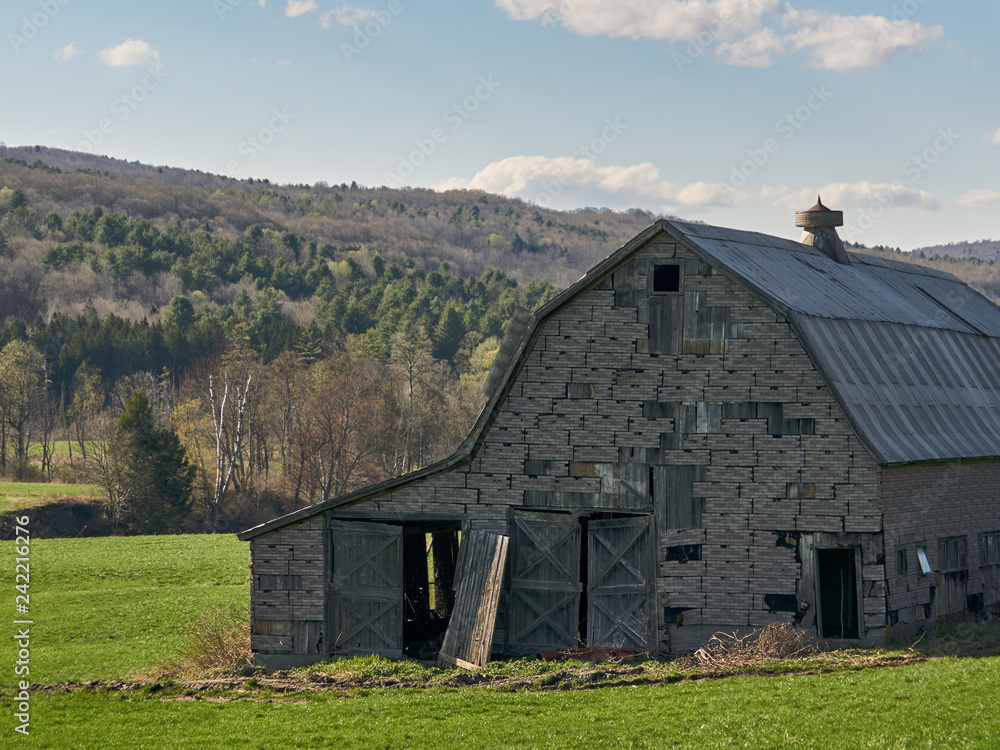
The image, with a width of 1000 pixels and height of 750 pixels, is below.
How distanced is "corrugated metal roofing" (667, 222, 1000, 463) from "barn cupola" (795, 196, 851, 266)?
92cm

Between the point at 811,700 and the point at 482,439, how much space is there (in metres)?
8.47

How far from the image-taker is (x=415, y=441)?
3184 inches

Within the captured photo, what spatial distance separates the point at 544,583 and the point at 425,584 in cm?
615

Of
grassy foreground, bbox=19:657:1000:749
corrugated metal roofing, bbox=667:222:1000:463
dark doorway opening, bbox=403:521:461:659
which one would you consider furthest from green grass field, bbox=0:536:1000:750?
corrugated metal roofing, bbox=667:222:1000:463

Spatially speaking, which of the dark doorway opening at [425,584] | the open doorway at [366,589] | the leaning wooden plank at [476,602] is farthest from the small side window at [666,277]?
the dark doorway opening at [425,584]

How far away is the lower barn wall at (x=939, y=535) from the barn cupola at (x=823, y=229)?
25.1 ft

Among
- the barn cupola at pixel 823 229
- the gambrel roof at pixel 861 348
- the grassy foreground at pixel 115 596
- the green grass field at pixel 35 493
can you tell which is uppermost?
the barn cupola at pixel 823 229

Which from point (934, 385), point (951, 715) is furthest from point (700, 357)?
point (951, 715)

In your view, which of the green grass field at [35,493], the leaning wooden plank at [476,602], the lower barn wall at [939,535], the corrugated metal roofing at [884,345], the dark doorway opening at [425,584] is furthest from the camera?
the green grass field at [35,493]

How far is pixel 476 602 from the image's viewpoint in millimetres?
21672

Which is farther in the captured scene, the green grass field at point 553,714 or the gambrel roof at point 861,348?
the gambrel roof at point 861,348

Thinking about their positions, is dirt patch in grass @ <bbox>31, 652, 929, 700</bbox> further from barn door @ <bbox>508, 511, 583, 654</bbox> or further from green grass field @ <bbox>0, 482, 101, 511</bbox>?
green grass field @ <bbox>0, 482, 101, 511</bbox>

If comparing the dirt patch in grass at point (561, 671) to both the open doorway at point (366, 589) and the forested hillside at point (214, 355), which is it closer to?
the open doorway at point (366, 589)

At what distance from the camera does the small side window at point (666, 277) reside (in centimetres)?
2223
